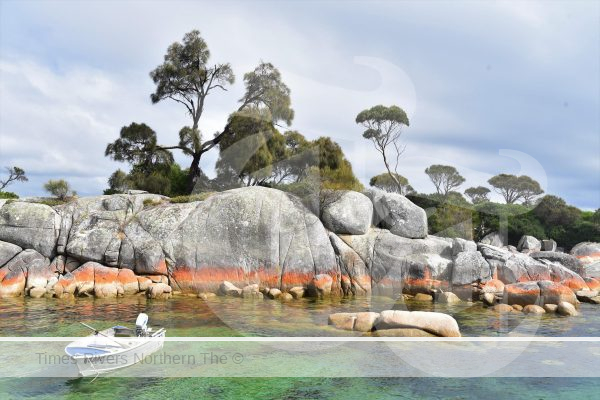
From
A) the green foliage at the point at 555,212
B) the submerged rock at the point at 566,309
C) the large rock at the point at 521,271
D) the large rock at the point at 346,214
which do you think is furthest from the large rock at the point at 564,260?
the green foliage at the point at 555,212

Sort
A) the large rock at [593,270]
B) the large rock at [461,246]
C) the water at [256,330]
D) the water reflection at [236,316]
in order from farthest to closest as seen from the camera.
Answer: the large rock at [593,270] < the large rock at [461,246] < the water reflection at [236,316] < the water at [256,330]

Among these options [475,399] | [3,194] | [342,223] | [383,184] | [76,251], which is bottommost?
[475,399]

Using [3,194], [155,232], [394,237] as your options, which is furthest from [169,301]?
[3,194]

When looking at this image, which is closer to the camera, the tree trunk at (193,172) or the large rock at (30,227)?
the large rock at (30,227)

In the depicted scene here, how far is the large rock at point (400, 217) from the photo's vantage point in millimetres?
28156

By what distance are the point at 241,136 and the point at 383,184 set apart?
23.7m

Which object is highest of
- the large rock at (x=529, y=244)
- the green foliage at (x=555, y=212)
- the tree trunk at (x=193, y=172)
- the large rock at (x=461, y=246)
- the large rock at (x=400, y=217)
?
the tree trunk at (x=193, y=172)

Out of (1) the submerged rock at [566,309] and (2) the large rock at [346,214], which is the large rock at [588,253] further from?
(2) the large rock at [346,214]

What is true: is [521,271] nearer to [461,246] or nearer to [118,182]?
[461,246]

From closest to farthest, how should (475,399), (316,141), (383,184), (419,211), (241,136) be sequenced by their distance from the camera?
(475,399)
(419,211)
(241,136)
(316,141)
(383,184)

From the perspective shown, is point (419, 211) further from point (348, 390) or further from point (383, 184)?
point (383, 184)

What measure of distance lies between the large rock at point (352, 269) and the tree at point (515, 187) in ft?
118

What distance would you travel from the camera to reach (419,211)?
28.7 m

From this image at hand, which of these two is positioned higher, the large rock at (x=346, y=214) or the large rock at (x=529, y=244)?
the large rock at (x=346, y=214)
